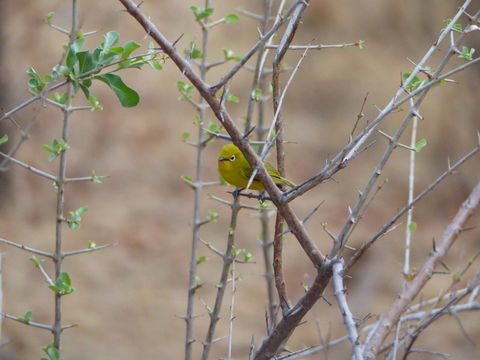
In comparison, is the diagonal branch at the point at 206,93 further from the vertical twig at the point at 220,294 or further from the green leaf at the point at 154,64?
the vertical twig at the point at 220,294

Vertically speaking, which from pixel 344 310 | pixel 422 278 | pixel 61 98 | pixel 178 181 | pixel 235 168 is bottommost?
pixel 344 310

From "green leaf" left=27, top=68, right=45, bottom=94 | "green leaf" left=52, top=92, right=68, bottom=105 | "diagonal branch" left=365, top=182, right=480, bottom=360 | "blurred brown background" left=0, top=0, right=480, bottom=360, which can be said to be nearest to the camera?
"green leaf" left=27, top=68, right=45, bottom=94

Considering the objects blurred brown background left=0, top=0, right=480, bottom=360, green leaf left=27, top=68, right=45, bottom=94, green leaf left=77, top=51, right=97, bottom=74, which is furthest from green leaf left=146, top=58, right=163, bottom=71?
blurred brown background left=0, top=0, right=480, bottom=360

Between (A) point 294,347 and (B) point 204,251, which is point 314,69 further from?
(A) point 294,347

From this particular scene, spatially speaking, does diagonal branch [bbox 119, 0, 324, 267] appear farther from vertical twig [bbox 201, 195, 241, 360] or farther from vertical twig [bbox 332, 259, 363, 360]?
vertical twig [bbox 201, 195, 241, 360]

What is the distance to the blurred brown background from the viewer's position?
7.41m

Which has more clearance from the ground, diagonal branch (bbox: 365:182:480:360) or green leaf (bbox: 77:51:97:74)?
green leaf (bbox: 77:51:97:74)

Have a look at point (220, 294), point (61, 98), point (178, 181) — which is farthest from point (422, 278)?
point (178, 181)

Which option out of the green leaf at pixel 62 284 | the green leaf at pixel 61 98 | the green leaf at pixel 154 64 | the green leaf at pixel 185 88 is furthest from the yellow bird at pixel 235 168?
the green leaf at pixel 154 64

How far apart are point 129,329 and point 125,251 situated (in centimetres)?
98

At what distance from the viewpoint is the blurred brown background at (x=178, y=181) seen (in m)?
7.41

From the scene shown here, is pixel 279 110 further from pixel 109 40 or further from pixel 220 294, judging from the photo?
pixel 220 294

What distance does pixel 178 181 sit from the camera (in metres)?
8.36

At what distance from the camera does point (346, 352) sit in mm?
7176
